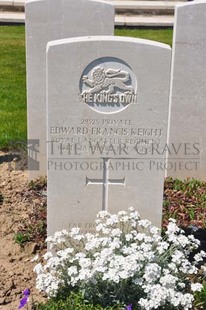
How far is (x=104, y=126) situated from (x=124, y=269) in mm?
1040

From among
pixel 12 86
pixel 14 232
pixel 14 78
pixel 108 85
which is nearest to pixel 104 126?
pixel 108 85

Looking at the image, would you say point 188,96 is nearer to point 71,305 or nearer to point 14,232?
point 14,232

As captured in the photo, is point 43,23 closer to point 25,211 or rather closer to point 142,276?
point 25,211

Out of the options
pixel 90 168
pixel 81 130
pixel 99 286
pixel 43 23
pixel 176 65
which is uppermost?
pixel 43 23

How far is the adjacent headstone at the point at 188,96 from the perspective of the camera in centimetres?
565

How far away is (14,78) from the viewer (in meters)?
9.66

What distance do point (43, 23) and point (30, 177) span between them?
1565 mm

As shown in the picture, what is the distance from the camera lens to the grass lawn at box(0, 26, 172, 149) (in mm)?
7263

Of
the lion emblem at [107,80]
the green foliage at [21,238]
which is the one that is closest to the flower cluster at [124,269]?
the green foliage at [21,238]

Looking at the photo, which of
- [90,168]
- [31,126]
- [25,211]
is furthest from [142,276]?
[31,126]

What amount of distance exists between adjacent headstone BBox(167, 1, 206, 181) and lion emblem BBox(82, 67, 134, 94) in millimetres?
1756

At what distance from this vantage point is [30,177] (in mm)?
6148

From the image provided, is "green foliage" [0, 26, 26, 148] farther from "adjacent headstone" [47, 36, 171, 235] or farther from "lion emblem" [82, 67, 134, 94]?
"lion emblem" [82, 67, 134, 94]

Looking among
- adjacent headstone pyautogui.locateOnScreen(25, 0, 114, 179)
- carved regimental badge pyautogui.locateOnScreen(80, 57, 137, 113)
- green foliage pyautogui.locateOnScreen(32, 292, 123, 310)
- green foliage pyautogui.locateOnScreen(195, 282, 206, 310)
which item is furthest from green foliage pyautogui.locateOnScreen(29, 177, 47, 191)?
green foliage pyautogui.locateOnScreen(195, 282, 206, 310)
